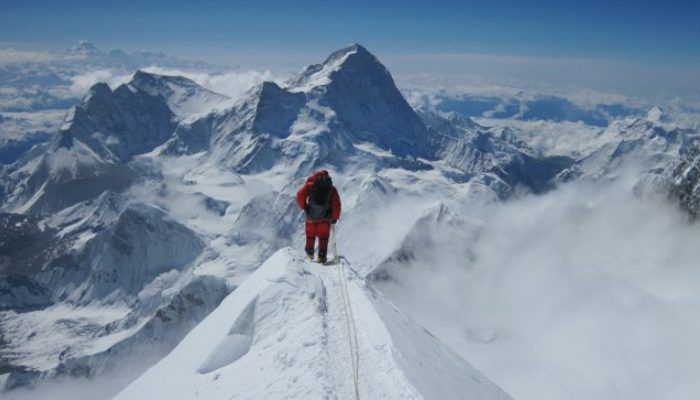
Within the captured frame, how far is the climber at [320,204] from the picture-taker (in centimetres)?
2578

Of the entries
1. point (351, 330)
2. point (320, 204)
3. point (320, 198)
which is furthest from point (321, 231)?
point (351, 330)

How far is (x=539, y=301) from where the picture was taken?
600ft

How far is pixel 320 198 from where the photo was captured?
25.9 m

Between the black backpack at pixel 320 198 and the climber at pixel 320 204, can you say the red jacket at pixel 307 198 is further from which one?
the black backpack at pixel 320 198

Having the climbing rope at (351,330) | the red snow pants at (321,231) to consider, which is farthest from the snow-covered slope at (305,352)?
the red snow pants at (321,231)

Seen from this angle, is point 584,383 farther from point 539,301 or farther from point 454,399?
point 454,399

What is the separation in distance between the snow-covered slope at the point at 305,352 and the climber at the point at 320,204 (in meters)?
2.75

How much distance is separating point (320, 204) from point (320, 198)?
0.30 m

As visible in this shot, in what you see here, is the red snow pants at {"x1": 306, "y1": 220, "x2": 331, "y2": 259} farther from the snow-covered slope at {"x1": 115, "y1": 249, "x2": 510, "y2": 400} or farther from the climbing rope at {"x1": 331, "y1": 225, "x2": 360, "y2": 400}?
the snow-covered slope at {"x1": 115, "y1": 249, "x2": 510, "y2": 400}

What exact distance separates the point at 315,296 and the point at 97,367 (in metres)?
196

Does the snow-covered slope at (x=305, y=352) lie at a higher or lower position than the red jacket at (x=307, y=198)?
lower

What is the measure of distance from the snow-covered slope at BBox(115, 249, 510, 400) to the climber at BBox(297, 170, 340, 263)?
2.75 metres

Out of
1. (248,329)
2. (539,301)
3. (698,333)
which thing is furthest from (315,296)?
(539,301)

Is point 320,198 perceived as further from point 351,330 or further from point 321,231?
point 351,330
